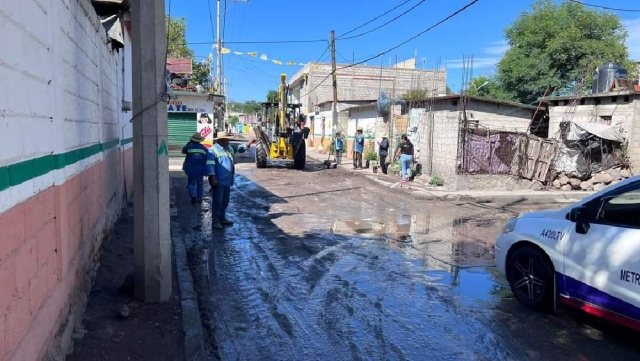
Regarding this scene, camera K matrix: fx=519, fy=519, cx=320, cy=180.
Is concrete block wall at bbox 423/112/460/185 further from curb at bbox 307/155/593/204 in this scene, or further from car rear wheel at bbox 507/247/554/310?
car rear wheel at bbox 507/247/554/310

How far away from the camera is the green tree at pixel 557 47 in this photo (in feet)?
99.1

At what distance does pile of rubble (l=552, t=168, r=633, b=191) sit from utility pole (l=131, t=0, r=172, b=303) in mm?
14984

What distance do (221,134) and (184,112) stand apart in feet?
59.6

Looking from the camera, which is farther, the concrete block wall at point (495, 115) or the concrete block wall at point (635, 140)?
the concrete block wall at point (495, 115)

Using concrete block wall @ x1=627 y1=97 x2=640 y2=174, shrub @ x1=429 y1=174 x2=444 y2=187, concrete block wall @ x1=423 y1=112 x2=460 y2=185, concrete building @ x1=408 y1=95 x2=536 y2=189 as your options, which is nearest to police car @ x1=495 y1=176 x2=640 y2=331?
concrete building @ x1=408 y1=95 x2=536 y2=189

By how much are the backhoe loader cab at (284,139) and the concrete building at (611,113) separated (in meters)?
10.1

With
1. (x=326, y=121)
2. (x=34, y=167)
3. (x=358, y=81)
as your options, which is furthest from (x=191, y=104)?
(x=34, y=167)

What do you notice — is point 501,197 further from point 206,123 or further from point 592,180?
point 206,123

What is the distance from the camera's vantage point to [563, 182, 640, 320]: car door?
14.3 ft

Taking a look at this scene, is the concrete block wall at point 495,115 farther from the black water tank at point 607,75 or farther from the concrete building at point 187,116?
the concrete building at point 187,116

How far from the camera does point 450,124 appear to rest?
17.6 m

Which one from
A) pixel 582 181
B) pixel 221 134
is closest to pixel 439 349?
pixel 221 134

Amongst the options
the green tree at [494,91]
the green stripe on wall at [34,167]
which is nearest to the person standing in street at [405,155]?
the green stripe on wall at [34,167]

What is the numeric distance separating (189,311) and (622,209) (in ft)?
13.6
